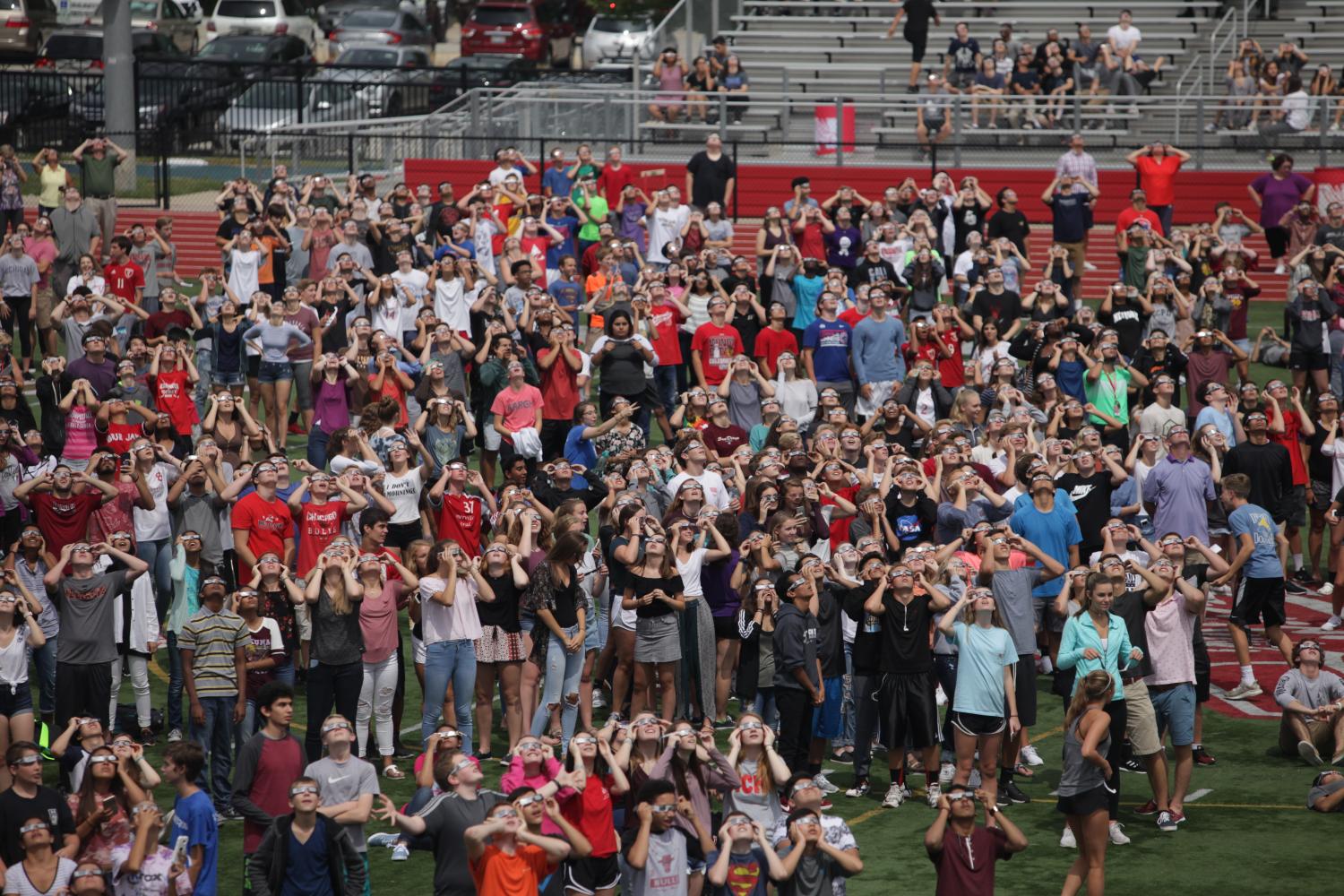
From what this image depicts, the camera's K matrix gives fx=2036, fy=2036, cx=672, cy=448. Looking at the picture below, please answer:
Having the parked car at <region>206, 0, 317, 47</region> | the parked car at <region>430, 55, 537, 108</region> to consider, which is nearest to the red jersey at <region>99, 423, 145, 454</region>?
the parked car at <region>430, 55, 537, 108</region>

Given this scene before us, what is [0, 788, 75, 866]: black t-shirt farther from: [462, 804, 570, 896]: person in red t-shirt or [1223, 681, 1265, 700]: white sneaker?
[1223, 681, 1265, 700]: white sneaker

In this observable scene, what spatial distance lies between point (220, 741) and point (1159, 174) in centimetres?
1726

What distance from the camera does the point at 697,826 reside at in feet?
37.8

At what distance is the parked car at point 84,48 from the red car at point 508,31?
661 centimetres

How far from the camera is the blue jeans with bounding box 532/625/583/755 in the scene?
13820 millimetres

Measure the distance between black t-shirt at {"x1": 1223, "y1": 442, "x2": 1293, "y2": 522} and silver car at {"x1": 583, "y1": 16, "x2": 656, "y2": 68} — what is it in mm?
28833

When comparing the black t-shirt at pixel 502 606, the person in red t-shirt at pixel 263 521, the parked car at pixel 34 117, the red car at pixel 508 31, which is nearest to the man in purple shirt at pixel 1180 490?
the black t-shirt at pixel 502 606

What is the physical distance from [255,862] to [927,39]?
27.7m

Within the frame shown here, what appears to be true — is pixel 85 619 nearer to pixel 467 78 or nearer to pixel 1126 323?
pixel 1126 323

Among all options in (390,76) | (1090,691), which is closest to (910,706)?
(1090,691)

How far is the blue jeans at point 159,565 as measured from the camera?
15195mm

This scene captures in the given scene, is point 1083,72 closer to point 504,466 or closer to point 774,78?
point 774,78

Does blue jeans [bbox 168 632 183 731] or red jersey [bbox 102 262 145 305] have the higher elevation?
red jersey [bbox 102 262 145 305]

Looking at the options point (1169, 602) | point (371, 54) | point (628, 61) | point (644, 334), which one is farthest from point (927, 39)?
point (1169, 602)
